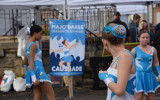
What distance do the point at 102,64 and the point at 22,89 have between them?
2389mm

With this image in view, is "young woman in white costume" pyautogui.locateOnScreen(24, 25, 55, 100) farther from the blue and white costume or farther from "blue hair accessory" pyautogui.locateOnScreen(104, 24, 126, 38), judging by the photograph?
"blue hair accessory" pyautogui.locateOnScreen(104, 24, 126, 38)

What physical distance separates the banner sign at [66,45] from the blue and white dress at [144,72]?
213 cm

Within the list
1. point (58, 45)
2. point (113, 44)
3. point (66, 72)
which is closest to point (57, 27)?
point (58, 45)

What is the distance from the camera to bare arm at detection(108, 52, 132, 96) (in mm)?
2506

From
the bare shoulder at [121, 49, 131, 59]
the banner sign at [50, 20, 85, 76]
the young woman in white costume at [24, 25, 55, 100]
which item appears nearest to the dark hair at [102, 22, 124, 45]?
the bare shoulder at [121, 49, 131, 59]

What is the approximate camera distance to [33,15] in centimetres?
1079

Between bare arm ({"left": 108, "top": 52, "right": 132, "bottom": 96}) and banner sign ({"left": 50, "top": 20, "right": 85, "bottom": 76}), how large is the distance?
4799 millimetres

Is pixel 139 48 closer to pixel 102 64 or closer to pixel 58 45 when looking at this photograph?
pixel 58 45

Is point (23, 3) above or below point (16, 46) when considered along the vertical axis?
above

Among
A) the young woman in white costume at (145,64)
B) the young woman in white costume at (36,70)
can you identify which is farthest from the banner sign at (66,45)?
the young woman in white costume at (145,64)

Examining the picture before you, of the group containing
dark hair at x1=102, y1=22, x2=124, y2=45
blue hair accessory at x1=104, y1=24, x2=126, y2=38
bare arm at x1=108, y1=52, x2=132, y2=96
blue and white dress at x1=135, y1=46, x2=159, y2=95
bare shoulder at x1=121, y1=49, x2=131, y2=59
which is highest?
blue hair accessory at x1=104, y1=24, x2=126, y2=38

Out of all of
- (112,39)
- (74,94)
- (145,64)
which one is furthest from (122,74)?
(74,94)

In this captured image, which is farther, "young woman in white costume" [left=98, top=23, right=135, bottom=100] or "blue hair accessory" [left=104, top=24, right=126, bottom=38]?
"blue hair accessory" [left=104, top=24, right=126, bottom=38]

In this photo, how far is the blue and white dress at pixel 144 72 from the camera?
5402 mm
